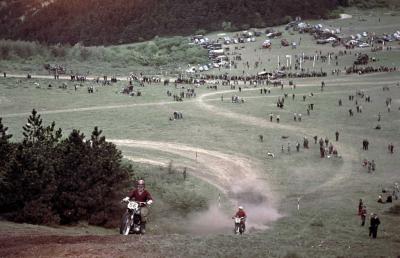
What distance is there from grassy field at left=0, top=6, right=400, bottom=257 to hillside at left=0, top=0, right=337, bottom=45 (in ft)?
234

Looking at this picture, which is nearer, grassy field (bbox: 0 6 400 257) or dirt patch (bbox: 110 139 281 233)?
grassy field (bbox: 0 6 400 257)

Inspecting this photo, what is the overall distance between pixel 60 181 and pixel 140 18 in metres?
141

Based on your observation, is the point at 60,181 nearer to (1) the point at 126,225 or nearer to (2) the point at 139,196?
Answer: (1) the point at 126,225

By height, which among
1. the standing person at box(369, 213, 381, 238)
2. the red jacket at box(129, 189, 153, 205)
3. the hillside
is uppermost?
the hillside

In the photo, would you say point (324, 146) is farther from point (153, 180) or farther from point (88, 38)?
point (88, 38)

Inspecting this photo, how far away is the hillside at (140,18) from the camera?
15738 cm

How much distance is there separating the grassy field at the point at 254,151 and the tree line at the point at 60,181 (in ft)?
10.2

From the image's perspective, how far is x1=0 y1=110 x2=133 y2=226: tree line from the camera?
86.8 ft

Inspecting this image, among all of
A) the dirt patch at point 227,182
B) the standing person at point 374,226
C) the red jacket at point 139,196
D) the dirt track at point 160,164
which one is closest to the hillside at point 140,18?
the dirt track at point 160,164

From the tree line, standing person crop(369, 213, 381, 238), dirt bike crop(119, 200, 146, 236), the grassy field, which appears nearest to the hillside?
the grassy field

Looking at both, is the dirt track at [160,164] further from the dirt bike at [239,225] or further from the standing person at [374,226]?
the standing person at [374,226]

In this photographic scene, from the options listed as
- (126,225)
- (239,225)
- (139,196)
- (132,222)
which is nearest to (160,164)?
(239,225)

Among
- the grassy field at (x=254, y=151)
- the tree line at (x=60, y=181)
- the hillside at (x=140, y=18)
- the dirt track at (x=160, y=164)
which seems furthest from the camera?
the hillside at (x=140, y=18)

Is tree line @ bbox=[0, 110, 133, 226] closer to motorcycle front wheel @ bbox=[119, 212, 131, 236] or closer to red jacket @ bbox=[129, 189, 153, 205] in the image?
motorcycle front wheel @ bbox=[119, 212, 131, 236]
